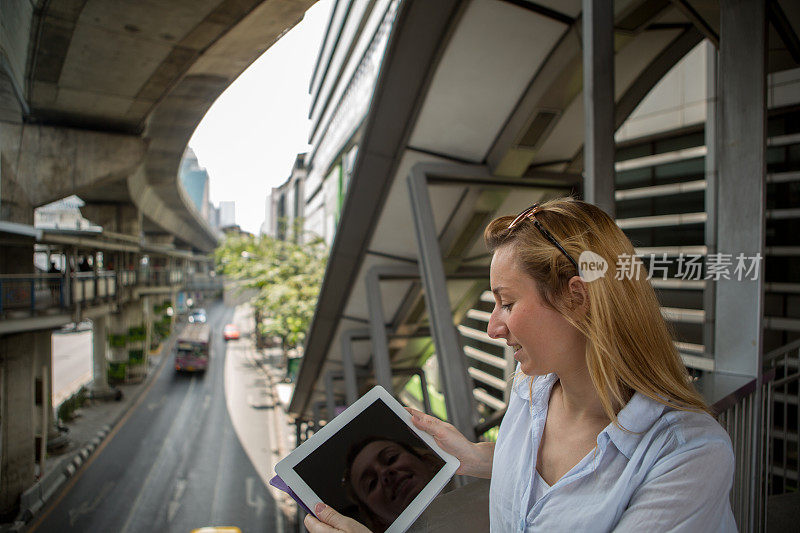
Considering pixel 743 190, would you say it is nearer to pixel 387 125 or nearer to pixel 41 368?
pixel 387 125

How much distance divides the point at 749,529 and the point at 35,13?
486 cm

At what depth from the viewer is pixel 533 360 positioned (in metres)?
1.16

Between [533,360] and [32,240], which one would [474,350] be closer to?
[32,240]

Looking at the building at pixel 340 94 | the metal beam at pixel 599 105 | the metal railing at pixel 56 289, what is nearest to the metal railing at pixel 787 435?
the metal beam at pixel 599 105

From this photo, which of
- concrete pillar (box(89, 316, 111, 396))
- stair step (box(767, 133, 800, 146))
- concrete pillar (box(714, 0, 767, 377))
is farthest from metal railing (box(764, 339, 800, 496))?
concrete pillar (box(89, 316, 111, 396))

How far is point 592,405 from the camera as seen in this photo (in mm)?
1164

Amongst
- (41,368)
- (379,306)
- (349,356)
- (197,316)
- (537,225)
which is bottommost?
(197,316)

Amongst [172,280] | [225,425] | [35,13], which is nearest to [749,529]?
[35,13]

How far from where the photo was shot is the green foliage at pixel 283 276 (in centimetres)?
1628

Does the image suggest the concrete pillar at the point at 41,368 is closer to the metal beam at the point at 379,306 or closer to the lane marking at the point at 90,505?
the lane marking at the point at 90,505

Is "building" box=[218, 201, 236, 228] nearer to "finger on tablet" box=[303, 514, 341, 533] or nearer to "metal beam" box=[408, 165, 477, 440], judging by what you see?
"metal beam" box=[408, 165, 477, 440]

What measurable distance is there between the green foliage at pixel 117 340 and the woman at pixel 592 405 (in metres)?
23.1

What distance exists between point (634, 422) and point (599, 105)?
6.57 feet

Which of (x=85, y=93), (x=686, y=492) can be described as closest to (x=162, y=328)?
(x=85, y=93)
